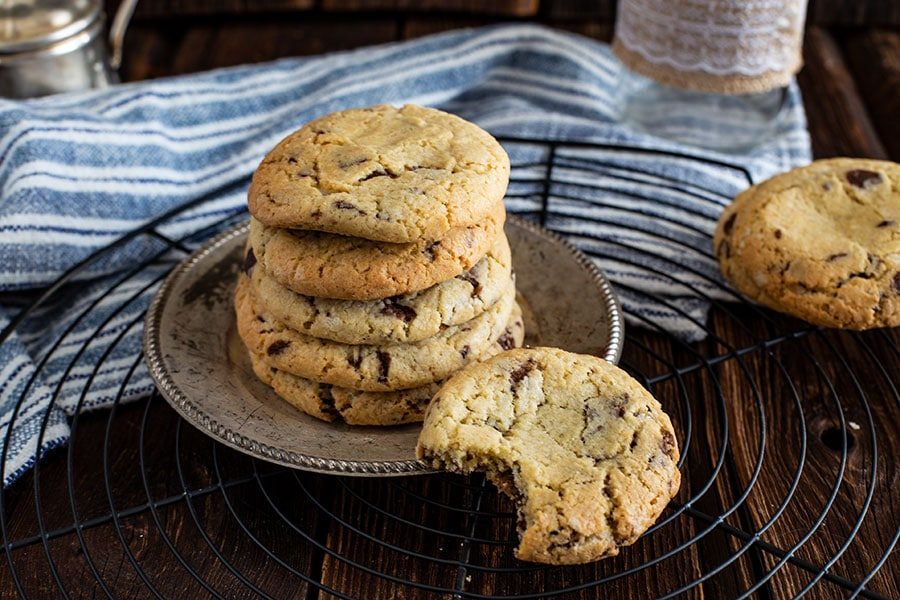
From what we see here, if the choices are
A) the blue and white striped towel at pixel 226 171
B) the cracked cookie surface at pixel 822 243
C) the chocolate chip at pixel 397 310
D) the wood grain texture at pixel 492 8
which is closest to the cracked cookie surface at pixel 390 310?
the chocolate chip at pixel 397 310

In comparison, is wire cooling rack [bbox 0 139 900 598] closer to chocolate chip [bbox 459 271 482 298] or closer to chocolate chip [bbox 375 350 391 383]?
chocolate chip [bbox 375 350 391 383]

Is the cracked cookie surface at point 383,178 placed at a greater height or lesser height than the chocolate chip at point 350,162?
lesser

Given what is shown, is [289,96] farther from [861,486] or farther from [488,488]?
[861,486]

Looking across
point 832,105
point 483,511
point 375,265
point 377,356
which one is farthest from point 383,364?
point 832,105

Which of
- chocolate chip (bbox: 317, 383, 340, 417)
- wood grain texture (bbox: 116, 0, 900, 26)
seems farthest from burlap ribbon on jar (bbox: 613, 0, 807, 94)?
chocolate chip (bbox: 317, 383, 340, 417)

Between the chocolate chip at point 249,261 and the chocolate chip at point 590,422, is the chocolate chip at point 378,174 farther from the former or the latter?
the chocolate chip at point 590,422
